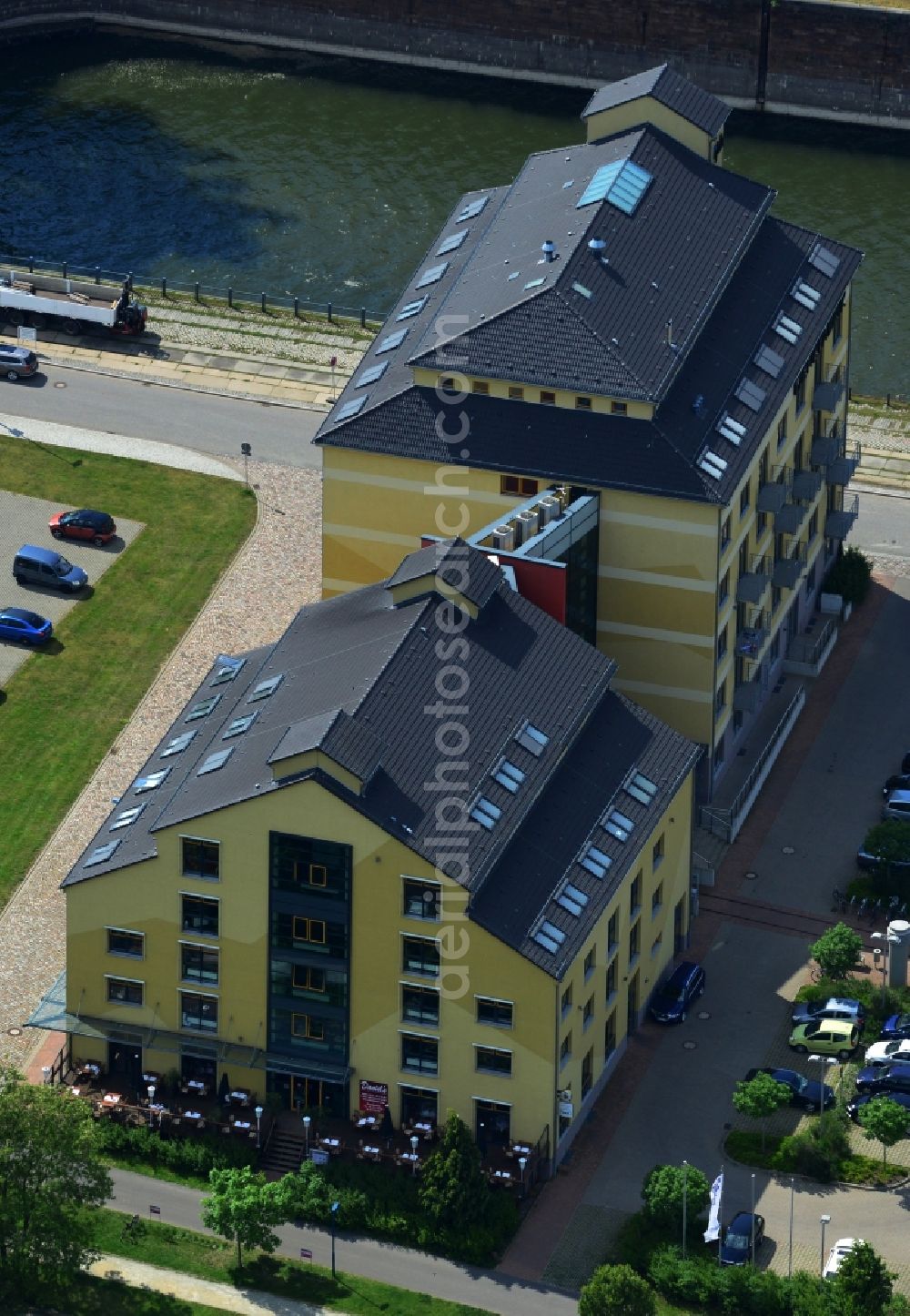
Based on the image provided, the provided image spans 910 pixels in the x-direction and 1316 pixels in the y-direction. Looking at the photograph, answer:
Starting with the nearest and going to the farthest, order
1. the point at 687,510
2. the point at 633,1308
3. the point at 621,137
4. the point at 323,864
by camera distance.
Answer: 1. the point at 633,1308
2. the point at 323,864
3. the point at 687,510
4. the point at 621,137

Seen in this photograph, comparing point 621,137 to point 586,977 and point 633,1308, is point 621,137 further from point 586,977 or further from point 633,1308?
point 633,1308

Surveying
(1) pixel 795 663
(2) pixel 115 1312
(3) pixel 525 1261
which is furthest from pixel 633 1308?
(1) pixel 795 663

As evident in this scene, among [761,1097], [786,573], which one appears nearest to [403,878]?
[761,1097]

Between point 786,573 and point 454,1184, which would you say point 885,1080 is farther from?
point 786,573

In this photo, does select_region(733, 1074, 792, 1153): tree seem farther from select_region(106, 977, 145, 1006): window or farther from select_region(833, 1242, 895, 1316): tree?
select_region(106, 977, 145, 1006): window

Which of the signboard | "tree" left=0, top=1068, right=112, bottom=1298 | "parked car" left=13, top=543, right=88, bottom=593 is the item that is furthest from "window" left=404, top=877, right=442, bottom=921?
"parked car" left=13, top=543, right=88, bottom=593

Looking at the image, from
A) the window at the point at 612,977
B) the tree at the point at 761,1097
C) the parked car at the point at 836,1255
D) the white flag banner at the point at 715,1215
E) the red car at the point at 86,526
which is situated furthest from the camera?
the red car at the point at 86,526

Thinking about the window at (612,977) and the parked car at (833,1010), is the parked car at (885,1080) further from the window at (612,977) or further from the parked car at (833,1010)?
the window at (612,977)

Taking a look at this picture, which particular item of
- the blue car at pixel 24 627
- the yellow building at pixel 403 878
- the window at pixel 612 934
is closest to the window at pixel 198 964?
the yellow building at pixel 403 878
